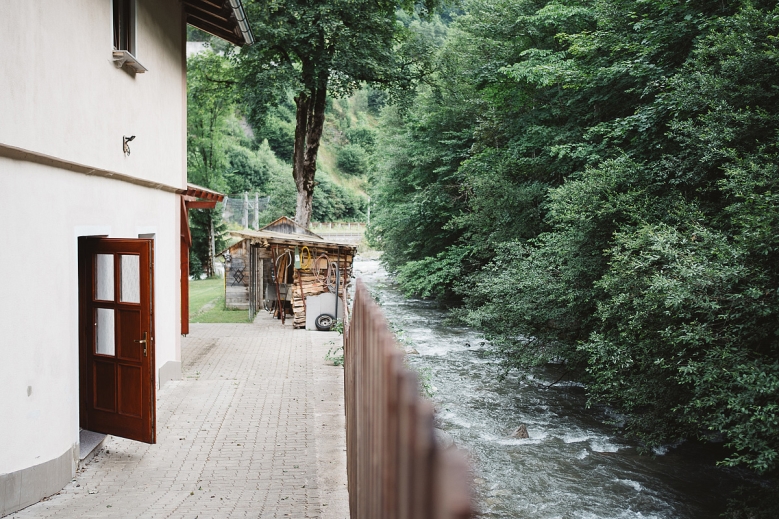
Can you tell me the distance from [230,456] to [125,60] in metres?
5.19

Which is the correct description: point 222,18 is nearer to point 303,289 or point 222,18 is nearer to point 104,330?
point 104,330

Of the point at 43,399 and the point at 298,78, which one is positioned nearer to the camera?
the point at 43,399

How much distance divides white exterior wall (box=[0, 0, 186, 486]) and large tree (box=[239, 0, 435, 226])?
38.5ft

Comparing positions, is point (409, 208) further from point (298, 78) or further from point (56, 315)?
point (56, 315)

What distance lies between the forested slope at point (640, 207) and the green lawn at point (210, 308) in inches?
273

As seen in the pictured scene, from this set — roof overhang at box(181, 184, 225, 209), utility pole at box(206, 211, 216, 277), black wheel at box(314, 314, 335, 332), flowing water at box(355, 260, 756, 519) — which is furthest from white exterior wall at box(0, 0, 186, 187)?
utility pole at box(206, 211, 216, 277)

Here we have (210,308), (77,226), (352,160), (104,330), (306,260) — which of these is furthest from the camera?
(352,160)

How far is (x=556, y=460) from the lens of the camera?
33.0ft

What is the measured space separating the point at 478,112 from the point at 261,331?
11.5m

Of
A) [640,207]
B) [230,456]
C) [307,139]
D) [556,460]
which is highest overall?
[307,139]

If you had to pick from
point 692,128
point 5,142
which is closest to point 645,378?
point 692,128

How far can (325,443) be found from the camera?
7.86 meters

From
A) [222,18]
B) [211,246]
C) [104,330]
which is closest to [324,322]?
[222,18]

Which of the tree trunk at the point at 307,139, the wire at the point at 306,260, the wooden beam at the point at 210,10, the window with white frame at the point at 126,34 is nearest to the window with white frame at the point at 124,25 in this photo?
the window with white frame at the point at 126,34
